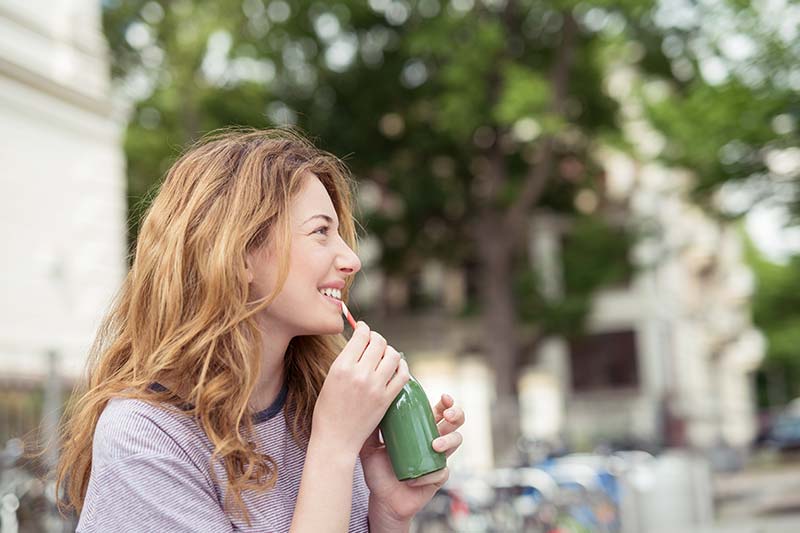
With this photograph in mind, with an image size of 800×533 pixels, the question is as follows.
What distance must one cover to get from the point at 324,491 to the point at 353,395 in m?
0.14

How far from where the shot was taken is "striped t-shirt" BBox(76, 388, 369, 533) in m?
1.28

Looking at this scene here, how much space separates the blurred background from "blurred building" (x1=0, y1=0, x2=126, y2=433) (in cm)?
4

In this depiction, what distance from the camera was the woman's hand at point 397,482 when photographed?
1571 millimetres

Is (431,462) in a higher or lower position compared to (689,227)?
lower

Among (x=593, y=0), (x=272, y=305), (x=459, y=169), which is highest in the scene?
(x=593, y=0)

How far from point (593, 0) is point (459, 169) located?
639 cm

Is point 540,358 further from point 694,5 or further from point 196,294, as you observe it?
point 196,294

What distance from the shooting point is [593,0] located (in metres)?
16.4

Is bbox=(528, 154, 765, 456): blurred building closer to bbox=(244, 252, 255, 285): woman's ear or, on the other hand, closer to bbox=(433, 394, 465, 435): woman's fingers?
bbox=(433, 394, 465, 435): woman's fingers

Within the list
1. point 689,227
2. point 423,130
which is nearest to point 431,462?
point 423,130

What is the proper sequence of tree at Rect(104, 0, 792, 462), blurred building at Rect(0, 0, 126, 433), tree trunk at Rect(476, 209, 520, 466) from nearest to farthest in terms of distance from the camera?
blurred building at Rect(0, 0, 126, 433) → tree at Rect(104, 0, 792, 462) → tree trunk at Rect(476, 209, 520, 466)

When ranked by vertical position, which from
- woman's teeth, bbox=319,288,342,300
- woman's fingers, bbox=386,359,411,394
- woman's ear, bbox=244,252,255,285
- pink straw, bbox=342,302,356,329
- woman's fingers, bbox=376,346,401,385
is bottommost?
woman's fingers, bbox=386,359,411,394

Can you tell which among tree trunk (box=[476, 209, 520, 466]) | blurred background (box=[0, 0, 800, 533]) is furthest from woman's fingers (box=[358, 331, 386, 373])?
tree trunk (box=[476, 209, 520, 466])

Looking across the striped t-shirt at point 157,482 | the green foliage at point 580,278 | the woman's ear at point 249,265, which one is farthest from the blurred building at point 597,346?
the striped t-shirt at point 157,482
